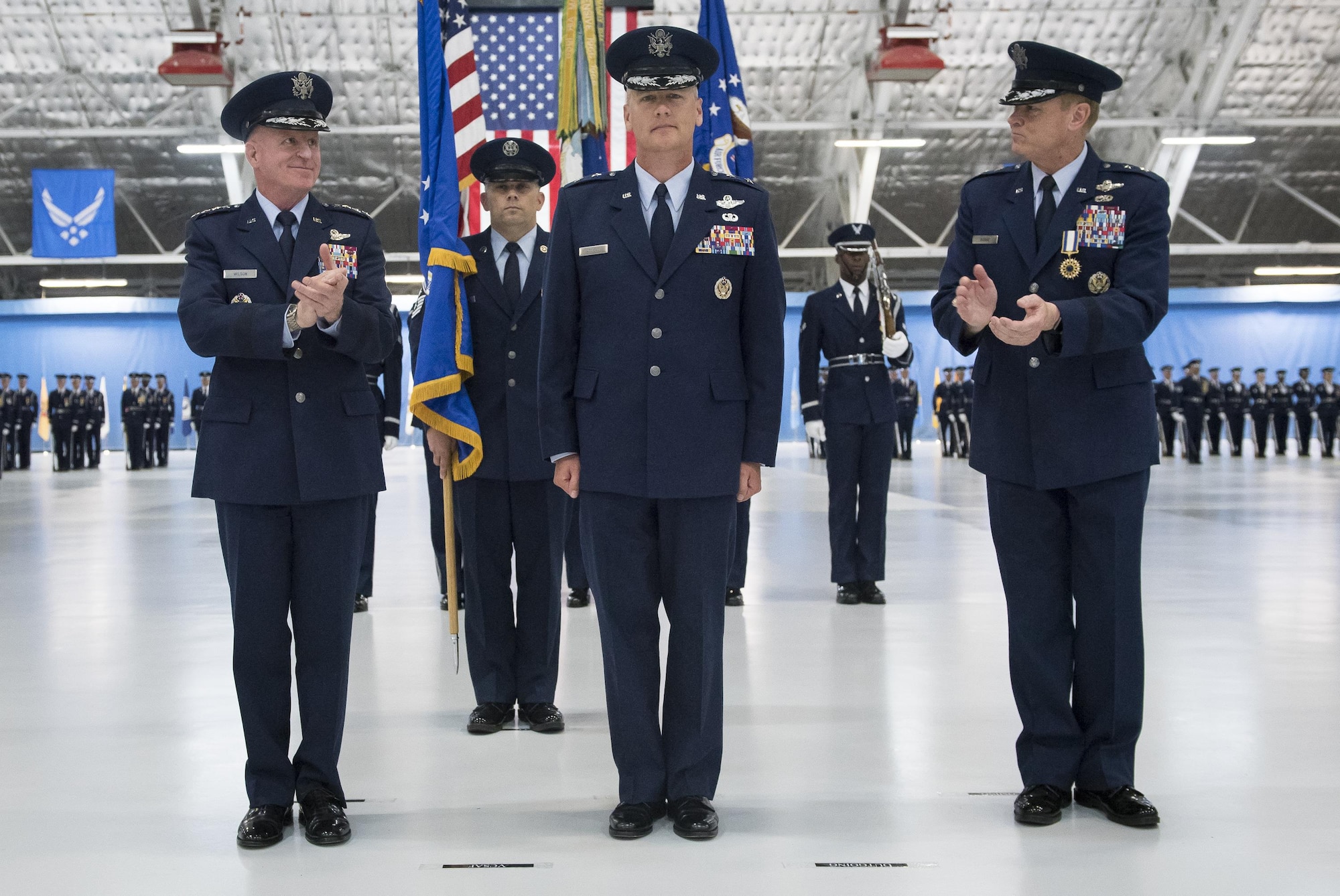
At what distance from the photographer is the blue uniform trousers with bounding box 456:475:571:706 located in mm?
4082

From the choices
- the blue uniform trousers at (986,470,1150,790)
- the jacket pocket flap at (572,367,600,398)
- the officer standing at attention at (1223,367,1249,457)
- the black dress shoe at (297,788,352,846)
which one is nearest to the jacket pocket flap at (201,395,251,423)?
the jacket pocket flap at (572,367,600,398)

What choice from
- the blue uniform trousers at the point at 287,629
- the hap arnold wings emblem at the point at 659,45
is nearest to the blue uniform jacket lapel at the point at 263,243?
the blue uniform trousers at the point at 287,629

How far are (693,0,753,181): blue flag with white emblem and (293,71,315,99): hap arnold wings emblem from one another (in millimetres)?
3688

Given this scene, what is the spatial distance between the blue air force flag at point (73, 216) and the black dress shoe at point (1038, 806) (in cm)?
1790

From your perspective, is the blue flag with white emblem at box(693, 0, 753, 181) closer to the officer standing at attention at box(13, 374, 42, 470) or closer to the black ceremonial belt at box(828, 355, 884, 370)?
the black ceremonial belt at box(828, 355, 884, 370)

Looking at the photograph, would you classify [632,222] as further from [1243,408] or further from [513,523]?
[1243,408]

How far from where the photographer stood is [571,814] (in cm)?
312

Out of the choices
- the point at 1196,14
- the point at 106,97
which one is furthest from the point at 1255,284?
the point at 106,97

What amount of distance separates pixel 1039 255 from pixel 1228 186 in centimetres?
2325

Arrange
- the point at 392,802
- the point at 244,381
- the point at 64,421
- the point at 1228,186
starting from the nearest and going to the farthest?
the point at 244,381 < the point at 392,802 < the point at 64,421 < the point at 1228,186

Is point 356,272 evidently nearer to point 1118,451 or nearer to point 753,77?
point 1118,451

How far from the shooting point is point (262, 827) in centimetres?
289

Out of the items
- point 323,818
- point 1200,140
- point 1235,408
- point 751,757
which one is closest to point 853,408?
point 751,757

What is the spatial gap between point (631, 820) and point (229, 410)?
130 cm
